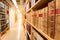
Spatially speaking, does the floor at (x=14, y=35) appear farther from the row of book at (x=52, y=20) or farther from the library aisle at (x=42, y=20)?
the row of book at (x=52, y=20)

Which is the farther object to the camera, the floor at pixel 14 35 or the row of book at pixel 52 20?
the floor at pixel 14 35

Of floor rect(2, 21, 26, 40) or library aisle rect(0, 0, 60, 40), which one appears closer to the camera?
library aisle rect(0, 0, 60, 40)

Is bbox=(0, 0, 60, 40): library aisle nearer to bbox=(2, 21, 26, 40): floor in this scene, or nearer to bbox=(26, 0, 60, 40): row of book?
bbox=(26, 0, 60, 40): row of book

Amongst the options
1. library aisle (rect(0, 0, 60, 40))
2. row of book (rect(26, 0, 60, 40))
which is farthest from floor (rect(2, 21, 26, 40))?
row of book (rect(26, 0, 60, 40))

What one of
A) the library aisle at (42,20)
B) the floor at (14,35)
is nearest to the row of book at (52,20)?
the library aisle at (42,20)

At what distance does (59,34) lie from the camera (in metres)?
0.72

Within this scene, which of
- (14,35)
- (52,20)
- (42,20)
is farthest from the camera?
(14,35)

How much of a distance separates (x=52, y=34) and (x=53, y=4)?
0.26 m

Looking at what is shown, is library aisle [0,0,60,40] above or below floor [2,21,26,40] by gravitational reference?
above

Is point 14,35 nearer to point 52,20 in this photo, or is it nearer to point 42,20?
point 42,20

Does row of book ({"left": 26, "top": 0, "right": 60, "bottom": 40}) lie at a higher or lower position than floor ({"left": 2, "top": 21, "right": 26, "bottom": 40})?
higher

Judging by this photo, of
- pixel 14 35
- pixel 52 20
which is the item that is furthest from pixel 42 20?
pixel 14 35

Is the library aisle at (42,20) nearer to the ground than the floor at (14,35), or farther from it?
farther from it

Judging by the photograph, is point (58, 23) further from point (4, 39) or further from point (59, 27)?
point (4, 39)
